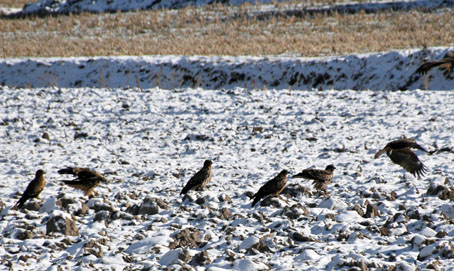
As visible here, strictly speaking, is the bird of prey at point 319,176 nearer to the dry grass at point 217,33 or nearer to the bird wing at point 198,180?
the bird wing at point 198,180

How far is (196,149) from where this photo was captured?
1109 cm

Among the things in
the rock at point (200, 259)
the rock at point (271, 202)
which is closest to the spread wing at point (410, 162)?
the rock at point (271, 202)

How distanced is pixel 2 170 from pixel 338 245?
250 inches

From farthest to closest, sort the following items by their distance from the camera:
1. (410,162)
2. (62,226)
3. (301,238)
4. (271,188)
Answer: (410,162), (271,188), (62,226), (301,238)

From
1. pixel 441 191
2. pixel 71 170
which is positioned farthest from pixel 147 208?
pixel 441 191

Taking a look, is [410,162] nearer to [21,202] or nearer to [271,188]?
[271,188]

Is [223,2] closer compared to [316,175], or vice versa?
[316,175]

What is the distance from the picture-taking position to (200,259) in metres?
5.38

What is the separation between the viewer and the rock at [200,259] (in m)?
5.35

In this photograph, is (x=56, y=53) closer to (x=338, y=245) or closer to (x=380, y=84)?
(x=380, y=84)

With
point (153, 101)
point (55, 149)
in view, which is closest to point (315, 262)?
point (55, 149)

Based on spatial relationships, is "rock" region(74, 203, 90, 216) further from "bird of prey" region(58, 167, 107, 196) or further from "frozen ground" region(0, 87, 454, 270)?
"bird of prey" region(58, 167, 107, 196)

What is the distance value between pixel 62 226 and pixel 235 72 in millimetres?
15308

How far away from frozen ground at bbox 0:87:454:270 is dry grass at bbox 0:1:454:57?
889cm
